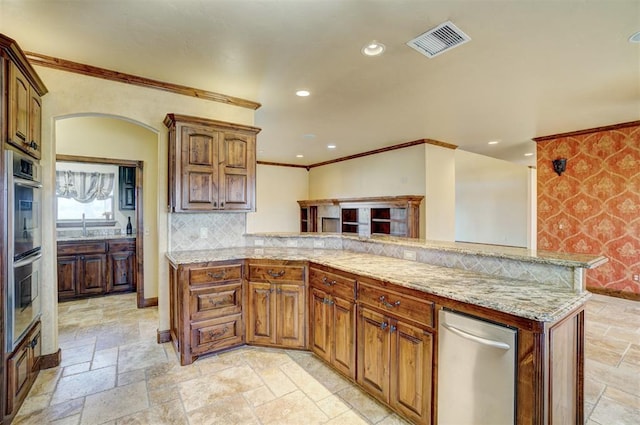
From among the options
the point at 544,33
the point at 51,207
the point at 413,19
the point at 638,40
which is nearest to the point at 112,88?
the point at 51,207

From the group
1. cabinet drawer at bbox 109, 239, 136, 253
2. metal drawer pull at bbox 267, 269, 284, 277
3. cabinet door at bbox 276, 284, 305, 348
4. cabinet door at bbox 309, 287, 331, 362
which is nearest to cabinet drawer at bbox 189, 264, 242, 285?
metal drawer pull at bbox 267, 269, 284, 277

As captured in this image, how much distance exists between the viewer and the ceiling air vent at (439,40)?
220 centimetres

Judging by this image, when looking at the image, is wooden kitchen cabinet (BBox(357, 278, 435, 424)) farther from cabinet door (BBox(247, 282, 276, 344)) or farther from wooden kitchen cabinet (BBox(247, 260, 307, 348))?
cabinet door (BBox(247, 282, 276, 344))

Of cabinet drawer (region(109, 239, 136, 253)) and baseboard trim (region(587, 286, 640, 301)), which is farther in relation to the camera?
cabinet drawer (region(109, 239, 136, 253))

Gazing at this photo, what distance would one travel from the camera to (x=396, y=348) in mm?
2039

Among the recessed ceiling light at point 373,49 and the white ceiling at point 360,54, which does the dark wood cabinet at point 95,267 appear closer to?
the white ceiling at point 360,54

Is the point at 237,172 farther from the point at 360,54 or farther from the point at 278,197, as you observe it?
the point at 278,197

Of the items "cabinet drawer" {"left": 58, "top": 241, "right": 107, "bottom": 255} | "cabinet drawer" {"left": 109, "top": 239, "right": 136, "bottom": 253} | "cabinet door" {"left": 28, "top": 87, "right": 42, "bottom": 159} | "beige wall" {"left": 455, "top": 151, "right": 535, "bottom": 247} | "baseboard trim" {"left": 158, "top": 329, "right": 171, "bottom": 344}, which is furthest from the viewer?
"beige wall" {"left": 455, "top": 151, "right": 535, "bottom": 247}

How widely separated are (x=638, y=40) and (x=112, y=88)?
4.51 meters

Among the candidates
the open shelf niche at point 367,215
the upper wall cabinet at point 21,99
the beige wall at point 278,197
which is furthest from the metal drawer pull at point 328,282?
the beige wall at point 278,197

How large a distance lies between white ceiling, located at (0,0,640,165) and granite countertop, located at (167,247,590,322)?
5.72 ft

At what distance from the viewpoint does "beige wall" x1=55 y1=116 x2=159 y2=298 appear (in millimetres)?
4340

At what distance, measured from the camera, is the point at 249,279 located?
9.94 ft

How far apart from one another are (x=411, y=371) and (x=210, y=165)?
2588 millimetres
